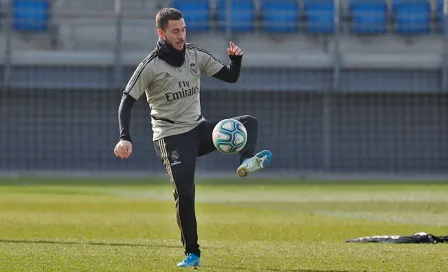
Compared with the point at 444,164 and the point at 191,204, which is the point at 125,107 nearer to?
the point at 191,204

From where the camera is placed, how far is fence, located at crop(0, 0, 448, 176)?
3017 cm

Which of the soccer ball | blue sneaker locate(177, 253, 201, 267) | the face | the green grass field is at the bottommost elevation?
the green grass field

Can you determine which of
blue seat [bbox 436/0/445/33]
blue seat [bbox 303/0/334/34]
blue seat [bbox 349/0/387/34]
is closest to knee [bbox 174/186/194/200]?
blue seat [bbox 303/0/334/34]

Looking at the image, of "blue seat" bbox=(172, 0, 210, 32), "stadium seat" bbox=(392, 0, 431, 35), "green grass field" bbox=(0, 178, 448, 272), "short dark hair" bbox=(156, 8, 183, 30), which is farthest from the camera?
"stadium seat" bbox=(392, 0, 431, 35)

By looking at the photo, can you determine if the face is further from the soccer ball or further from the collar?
the soccer ball

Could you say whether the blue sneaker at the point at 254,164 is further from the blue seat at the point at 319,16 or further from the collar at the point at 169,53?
the blue seat at the point at 319,16

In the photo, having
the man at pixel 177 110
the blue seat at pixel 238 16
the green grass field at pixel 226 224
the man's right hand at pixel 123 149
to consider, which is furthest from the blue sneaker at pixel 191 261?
the blue seat at pixel 238 16

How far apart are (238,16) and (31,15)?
6282mm

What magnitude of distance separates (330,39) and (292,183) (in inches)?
232

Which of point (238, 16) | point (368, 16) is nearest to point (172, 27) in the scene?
point (238, 16)

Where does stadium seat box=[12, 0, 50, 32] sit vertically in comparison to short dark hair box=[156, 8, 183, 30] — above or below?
above

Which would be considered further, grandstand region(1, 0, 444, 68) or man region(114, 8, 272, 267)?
grandstand region(1, 0, 444, 68)

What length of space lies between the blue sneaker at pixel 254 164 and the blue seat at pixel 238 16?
23.2 m

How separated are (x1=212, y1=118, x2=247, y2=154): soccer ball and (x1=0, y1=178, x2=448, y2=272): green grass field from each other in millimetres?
1027
